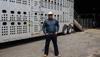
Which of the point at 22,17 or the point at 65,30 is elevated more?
the point at 22,17

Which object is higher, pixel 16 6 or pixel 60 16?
pixel 16 6

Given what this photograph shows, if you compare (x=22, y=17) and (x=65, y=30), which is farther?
(x=65, y=30)

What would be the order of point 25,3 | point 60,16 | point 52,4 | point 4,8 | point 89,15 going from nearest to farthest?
1. point 4,8
2. point 25,3
3. point 52,4
4. point 60,16
5. point 89,15

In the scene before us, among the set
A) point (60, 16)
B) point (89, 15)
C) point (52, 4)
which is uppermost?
point (52, 4)

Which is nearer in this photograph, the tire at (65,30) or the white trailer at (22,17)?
the white trailer at (22,17)

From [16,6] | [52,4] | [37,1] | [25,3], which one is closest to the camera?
[16,6]

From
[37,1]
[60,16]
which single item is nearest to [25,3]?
[37,1]

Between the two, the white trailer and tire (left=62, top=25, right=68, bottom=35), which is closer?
the white trailer

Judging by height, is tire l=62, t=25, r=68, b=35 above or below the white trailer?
below

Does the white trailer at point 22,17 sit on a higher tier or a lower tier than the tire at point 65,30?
higher

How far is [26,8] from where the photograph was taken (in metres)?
13.3

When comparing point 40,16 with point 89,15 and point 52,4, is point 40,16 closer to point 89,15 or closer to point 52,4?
point 52,4

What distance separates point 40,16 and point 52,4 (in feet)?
7.72

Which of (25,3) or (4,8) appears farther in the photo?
(25,3)
